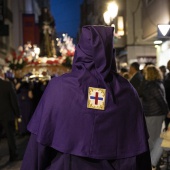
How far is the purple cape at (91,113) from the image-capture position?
244 centimetres

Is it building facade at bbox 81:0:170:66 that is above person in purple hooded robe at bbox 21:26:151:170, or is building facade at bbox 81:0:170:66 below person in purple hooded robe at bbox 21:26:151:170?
above

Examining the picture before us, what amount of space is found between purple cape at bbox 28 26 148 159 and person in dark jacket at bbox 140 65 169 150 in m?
4.72

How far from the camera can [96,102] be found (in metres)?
2.44

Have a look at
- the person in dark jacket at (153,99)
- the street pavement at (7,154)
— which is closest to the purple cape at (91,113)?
the person in dark jacket at (153,99)

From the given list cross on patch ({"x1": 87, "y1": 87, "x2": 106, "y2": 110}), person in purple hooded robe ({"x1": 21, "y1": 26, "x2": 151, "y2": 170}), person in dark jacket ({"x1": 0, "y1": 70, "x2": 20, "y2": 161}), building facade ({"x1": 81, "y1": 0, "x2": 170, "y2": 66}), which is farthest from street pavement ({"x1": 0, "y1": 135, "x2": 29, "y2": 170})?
building facade ({"x1": 81, "y1": 0, "x2": 170, "y2": 66})

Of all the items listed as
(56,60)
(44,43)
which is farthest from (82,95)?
(44,43)

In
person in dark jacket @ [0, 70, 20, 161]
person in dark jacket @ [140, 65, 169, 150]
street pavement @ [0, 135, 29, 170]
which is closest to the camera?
person in dark jacket @ [140, 65, 169, 150]

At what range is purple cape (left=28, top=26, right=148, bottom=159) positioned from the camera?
2436 millimetres

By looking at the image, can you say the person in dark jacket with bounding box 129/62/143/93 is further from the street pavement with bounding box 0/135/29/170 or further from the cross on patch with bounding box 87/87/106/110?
the cross on patch with bounding box 87/87/106/110

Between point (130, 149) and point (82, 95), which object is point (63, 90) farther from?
point (130, 149)

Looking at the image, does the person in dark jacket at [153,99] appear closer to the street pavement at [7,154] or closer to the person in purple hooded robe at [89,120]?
the street pavement at [7,154]

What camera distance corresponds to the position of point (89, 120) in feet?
8.03

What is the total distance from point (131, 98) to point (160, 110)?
16.0ft

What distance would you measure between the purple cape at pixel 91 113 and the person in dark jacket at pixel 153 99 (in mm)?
4717
